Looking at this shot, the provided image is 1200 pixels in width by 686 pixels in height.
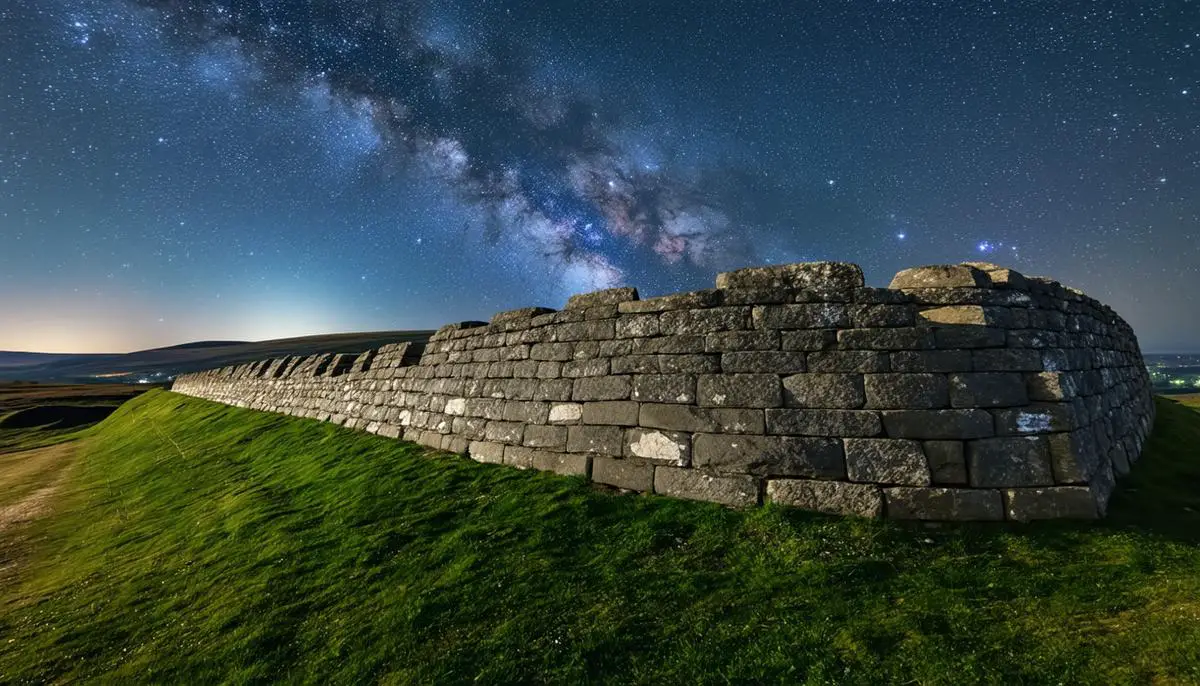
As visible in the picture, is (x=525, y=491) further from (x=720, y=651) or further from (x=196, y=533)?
(x=196, y=533)

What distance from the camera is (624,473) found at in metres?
6.16

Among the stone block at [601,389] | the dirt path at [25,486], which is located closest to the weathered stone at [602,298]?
the stone block at [601,389]

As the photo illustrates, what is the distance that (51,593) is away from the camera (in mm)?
6406

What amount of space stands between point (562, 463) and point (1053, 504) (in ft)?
17.6

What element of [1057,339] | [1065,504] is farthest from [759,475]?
[1057,339]

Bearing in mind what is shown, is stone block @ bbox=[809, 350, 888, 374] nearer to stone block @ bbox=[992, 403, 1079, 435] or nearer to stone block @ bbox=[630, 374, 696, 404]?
stone block @ bbox=[992, 403, 1079, 435]

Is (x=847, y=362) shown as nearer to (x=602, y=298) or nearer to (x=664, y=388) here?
(x=664, y=388)

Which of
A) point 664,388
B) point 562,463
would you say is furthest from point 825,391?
point 562,463

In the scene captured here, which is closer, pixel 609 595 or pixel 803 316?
pixel 609 595

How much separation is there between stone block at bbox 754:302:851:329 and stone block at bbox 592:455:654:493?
2.27 metres

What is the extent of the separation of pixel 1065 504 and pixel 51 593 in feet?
39.5

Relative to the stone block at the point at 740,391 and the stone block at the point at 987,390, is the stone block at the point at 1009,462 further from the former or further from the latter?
the stone block at the point at 740,391

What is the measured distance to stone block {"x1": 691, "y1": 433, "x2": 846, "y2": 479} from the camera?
5051 mm

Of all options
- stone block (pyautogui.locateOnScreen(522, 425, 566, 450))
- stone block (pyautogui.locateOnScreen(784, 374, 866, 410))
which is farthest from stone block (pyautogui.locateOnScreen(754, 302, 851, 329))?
stone block (pyautogui.locateOnScreen(522, 425, 566, 450))
